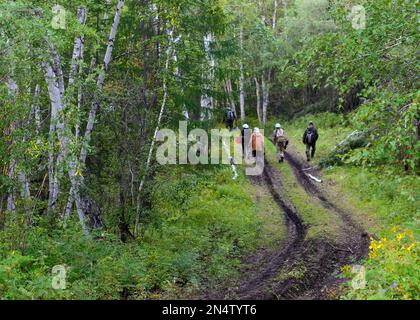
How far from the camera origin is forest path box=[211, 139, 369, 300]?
932 cm

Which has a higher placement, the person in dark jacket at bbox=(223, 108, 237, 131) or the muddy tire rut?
the person in dark jacket at bbox=(223, 108, 237, 131)

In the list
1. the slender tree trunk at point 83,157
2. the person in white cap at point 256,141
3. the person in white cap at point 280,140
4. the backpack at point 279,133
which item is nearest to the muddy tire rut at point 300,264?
the slender tree trunk at point 83,157

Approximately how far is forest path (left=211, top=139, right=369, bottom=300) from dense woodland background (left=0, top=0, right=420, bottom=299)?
0.93 metres

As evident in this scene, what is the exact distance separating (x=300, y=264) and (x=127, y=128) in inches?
207

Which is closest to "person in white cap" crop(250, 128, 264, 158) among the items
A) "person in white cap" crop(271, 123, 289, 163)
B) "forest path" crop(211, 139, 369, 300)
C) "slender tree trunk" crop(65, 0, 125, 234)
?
"person in white cap" crop(271, 123, 289, 163)

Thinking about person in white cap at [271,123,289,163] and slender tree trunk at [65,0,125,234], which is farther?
person in white cap at [271,123,289,163]

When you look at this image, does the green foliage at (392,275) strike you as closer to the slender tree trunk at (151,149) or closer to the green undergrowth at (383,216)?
the green undergrowth at (383,216)

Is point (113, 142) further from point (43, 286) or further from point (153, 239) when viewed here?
point (43, 286)

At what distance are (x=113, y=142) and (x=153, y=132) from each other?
120 centimetres

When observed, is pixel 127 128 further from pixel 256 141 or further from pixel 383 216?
pixel 256 141

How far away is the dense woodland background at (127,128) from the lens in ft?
30.8

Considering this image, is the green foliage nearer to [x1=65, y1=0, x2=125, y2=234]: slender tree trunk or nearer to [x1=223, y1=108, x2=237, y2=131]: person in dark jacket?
[x1=65, y1=0, x2=125, y2=234]: slender tree trunk

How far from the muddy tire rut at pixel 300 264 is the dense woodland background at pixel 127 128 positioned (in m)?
0.99

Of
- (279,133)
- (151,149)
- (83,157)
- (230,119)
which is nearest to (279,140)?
(279,133)
